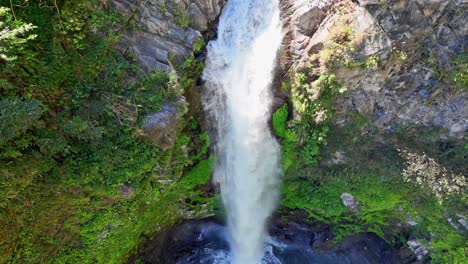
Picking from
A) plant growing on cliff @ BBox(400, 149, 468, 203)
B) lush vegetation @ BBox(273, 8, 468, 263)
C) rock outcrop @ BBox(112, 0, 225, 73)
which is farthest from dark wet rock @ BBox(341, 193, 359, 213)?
rock outcrop @ BBox(112, 0, 225, 73)

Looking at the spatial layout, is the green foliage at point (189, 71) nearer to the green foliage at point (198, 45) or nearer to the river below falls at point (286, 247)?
the green foliage at point (198, 45)

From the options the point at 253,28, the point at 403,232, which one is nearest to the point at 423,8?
the point at 253,28

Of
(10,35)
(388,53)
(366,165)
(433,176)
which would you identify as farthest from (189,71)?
(433,176)

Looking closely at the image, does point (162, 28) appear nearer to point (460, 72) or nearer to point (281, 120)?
point (281, 120)

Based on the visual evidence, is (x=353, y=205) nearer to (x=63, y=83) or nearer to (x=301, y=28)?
(x=301, y=28)

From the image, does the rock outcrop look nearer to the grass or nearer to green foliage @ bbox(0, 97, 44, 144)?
green foliage @ bbox(0, 97, 44, 144)

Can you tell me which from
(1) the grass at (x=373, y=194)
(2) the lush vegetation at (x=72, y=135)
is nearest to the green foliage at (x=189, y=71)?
(2) the lush vegetation at (x=72, y=135)
